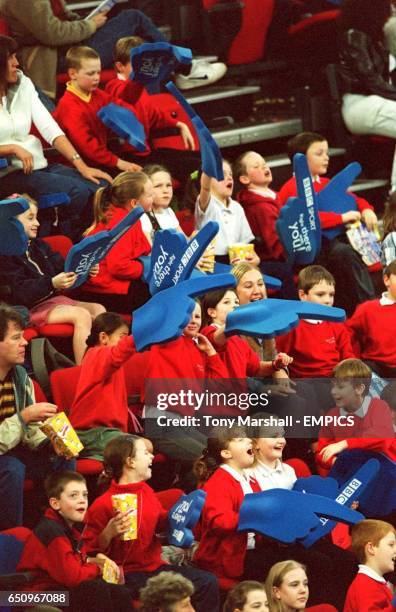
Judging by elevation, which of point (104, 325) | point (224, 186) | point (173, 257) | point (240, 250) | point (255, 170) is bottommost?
point (240, 250)

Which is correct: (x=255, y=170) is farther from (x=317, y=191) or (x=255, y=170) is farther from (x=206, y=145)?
(x=206, y=145)

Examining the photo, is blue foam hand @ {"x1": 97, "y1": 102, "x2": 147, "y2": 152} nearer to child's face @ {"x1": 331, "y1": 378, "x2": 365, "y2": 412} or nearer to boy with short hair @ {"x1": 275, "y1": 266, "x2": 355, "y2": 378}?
boy with short hair @ {"x1": 275, "y1": 266, "x2": 355, "y2": 378}

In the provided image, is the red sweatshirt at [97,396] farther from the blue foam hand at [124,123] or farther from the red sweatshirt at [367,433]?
the blue foam hand at [124,123]

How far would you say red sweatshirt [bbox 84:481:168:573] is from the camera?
659 cm

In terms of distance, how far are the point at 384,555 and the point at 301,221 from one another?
212 cm

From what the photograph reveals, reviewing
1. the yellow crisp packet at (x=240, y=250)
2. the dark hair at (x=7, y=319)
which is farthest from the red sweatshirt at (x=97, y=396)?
the yellow crisp packet at (x=240, y=250)

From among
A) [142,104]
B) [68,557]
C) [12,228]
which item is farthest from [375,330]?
[68,557]

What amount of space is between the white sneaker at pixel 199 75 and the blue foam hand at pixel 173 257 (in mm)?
2903

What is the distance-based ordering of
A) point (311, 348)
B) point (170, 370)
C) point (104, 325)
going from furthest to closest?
point (311, 348)
point (170, 370)
point (104, 325)

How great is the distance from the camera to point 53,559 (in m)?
6.30

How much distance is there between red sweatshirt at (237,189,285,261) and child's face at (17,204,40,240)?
5.45 ft

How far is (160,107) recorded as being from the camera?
367 inches

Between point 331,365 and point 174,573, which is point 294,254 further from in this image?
point 174,573

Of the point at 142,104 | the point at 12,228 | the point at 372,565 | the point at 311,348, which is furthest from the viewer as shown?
the point at 142,104
